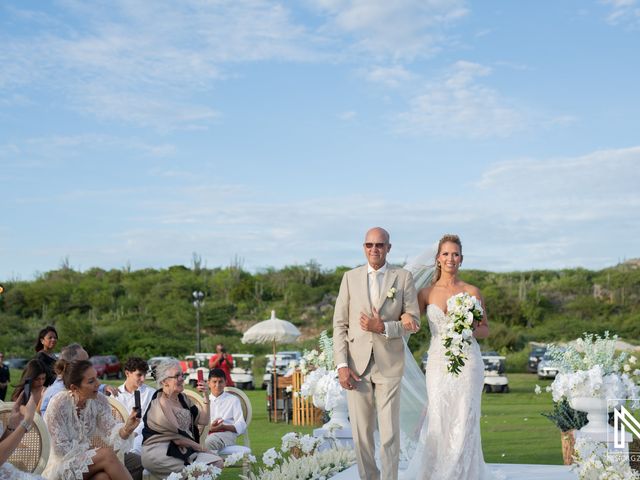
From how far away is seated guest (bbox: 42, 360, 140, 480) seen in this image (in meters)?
5.54

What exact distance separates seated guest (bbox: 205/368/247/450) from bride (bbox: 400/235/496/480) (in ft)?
6.62

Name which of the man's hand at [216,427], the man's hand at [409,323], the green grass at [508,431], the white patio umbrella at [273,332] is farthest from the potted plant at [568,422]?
the white patio umbrella at [273,332]

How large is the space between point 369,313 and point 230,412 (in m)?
2.60

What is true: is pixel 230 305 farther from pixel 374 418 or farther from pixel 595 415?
pixel 374 418

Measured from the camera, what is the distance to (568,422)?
336 inches

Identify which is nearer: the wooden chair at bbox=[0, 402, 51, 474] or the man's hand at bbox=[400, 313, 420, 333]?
the wooden chair at bbox=[0, 402, 51, 474]

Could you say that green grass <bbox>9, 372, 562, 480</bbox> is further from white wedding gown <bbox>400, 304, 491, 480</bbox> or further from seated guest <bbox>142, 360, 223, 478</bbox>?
white wedding gown <bbox>400, 304, 491, 480</bbox>

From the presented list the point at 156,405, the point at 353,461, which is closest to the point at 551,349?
the point at 353,461

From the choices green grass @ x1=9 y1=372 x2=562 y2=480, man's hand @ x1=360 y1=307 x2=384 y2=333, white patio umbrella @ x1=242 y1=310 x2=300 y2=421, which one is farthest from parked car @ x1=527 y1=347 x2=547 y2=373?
man's hand @ x1=360 y1=307 x2=384 y2=333

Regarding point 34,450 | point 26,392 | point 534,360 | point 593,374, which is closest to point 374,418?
point 34,450

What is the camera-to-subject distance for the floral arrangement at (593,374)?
8.05 m

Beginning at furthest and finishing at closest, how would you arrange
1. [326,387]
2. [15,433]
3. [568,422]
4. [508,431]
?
[508,431], [326,387], [568,422], [15,433]

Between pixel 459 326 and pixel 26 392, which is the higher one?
pixel 459 326

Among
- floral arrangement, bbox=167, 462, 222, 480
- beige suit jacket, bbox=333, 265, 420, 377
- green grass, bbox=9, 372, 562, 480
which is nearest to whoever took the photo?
floral arrangement, bbox=167, 462, 222, 480
